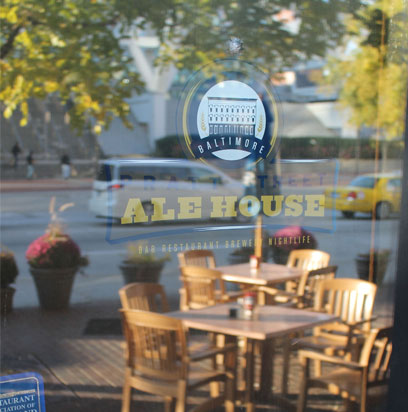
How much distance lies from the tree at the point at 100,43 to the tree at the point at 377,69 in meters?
0.64

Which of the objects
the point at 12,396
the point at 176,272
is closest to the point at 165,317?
the point at 176,272

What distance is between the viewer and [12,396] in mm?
2656

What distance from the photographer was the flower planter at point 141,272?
2.87m

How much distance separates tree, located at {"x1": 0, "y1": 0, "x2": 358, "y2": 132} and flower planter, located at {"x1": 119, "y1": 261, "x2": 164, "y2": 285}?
699 mm

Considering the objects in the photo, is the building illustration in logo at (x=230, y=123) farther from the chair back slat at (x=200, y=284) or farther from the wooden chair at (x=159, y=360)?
the wooden chair at (x=159, y=360)

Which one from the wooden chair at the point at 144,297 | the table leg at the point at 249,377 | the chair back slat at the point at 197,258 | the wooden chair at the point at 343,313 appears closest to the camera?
the wooden chair at the point at 144,297

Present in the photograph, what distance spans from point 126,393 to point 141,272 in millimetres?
610

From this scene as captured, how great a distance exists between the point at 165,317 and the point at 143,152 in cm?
84

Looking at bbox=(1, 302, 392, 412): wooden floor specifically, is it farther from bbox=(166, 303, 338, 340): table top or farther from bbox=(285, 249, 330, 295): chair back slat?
bbox=(285, 249, 330, 295): chair back slat

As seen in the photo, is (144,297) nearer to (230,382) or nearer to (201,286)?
(201,286)

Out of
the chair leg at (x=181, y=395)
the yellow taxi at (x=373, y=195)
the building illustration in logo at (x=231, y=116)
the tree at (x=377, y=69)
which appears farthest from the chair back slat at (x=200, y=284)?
the tree at (x=377, y=69)

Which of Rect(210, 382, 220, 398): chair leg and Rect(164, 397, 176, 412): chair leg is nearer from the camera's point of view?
Rect(164, 397, 176, 412): chair leg

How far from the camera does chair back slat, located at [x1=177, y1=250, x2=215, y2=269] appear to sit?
299 cm

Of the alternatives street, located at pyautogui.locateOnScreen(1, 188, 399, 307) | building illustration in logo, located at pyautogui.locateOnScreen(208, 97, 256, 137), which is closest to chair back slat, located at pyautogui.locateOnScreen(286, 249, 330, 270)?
street, located at pyautogui.locateOnScreen(1, 188, 399, 307)
